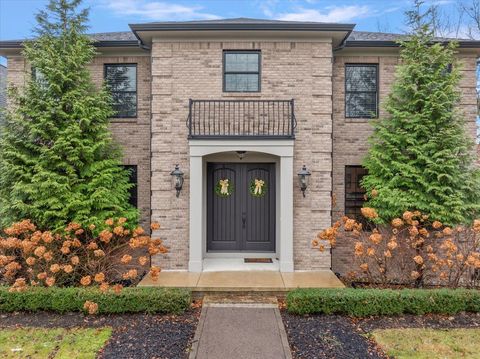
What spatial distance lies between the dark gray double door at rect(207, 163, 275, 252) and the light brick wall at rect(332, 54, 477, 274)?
1881 millimetres

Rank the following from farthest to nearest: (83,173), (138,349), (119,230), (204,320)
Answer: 1. (83,173)
2. (119,230)
3. (204,320)
4. (138,349)

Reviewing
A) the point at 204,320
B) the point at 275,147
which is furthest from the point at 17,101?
the point at 204,320

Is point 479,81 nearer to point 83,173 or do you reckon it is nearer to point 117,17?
point 83,173

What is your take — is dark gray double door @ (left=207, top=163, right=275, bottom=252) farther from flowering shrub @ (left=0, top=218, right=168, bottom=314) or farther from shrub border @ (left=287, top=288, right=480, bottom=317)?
shrub border @ (left=287, top=288, right=480, bottom=317)

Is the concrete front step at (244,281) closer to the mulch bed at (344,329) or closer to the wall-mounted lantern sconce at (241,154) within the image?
the mulch bed at (344,329)

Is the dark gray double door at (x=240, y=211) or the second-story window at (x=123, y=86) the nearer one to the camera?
the dark gray double door at (x=240, y=211)

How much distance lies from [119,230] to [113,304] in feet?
4.90

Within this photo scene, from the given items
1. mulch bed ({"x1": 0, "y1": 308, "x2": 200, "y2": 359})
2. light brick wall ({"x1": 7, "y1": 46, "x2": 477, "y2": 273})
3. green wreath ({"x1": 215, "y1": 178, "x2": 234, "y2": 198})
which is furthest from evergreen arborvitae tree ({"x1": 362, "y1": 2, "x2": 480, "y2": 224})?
mulch bed ({"x1": 0, "y1": 308, "x2": 200, "y2": 359})

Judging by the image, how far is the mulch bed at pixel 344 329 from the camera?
4.88 m

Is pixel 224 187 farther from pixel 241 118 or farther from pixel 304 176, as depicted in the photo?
pixel 304 176

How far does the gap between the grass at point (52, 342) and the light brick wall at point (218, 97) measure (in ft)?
9.70

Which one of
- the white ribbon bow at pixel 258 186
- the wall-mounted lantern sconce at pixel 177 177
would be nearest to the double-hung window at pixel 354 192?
the white ribbon bow at pixel 258 186

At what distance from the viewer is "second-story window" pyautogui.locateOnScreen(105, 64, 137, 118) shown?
364 inches

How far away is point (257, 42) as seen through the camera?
8.38 m
